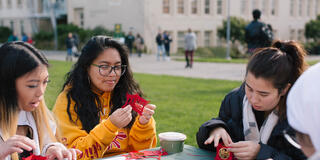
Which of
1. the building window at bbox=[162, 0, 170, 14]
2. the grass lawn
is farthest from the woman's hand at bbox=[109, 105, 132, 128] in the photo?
the building window at bbox=[162, 0, 170, 14]

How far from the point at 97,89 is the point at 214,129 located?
1.03 m

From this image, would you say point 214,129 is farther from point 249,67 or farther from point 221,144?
point 249,67

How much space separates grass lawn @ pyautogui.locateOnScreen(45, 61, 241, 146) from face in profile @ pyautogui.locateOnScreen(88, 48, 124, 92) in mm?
930

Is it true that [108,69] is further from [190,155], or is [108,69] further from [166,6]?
[166,6]

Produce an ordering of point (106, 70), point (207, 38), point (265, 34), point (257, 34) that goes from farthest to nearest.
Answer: point (207, 38), point (257, 34), point (265, 34), point (106, 70)

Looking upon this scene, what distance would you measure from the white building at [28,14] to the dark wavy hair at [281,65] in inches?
1299

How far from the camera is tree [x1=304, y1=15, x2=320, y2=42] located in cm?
3375

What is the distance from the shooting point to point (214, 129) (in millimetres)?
2350

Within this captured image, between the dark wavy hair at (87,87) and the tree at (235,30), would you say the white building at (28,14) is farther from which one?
the dark wavy hair at (87,87)

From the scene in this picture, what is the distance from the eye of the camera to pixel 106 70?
2738mm

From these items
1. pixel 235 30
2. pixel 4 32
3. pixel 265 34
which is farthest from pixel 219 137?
pixel 4 32

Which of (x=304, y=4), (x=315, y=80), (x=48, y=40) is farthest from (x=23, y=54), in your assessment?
(x=304, y=4)

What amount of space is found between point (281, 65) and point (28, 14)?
123ft

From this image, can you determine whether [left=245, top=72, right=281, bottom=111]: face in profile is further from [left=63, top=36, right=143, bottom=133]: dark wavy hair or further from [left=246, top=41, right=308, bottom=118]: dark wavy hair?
[left=63, top=36, right=143, bottom=133]: dark wavy hair
